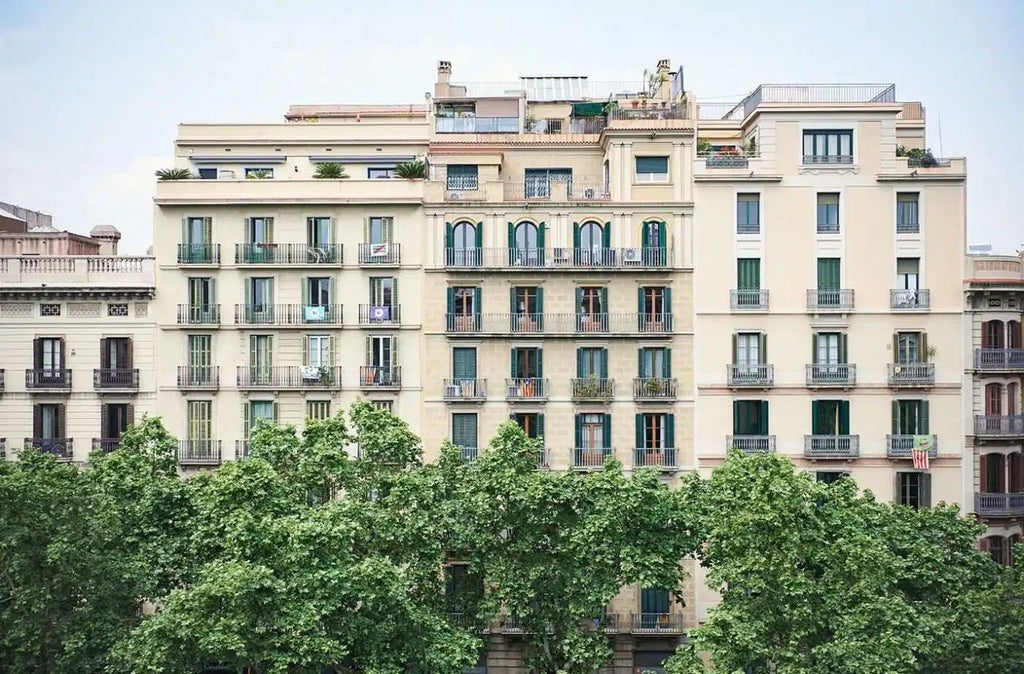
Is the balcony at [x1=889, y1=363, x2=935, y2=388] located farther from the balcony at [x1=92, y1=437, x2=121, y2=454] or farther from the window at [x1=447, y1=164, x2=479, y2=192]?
the balcony at [x1=92, y1=437, x2=121, y2=454]

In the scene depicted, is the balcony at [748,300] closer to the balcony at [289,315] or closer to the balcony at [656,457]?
the balcony at [656,457]

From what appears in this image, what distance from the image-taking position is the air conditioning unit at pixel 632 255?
49094mm

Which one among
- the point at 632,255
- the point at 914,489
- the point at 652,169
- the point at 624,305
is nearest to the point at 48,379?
the point at 624,305

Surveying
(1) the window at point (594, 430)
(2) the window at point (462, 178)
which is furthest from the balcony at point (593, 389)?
(2) the window at point (462, 178)

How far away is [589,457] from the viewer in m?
48.8

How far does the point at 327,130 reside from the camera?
53156 millimetres

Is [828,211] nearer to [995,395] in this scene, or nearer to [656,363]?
[656,363]

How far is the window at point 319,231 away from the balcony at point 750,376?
17.3 meters

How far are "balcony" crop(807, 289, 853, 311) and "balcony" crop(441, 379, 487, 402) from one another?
1374 centimetres

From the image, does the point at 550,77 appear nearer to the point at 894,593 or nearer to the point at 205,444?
the point at 205,444

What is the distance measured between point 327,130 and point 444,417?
14.1m

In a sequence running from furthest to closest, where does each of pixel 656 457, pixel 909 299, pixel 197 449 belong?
pixel 197 449 → pixel 909 299 → pixel 656 457

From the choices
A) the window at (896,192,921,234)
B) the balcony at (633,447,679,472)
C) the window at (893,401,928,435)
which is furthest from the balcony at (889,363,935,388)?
the balcony at (633,447,679,472)

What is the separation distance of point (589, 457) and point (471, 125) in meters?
15.7
